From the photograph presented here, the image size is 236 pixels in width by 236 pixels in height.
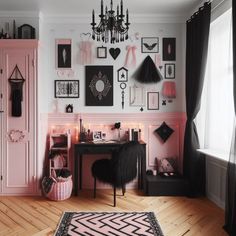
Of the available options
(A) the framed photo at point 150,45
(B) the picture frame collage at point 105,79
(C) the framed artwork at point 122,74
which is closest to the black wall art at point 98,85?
(B) the picture frame collage at point 105,79

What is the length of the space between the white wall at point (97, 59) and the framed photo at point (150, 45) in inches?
2.1

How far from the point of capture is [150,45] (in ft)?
13.0

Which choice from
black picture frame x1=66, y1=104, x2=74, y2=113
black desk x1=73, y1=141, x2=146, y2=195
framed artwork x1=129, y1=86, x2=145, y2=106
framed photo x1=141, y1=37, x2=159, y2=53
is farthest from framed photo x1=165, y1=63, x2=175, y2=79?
black picture frame x1=66, y1=104, x2=74, y2=113

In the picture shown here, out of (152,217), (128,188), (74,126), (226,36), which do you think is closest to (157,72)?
(226,36)

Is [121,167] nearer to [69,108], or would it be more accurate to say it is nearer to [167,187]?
[167,187]

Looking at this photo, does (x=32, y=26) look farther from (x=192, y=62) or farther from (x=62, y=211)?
(x=62, y=211)

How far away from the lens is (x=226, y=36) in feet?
10.1

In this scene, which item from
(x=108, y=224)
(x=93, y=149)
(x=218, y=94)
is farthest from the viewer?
(x=93, y=149)

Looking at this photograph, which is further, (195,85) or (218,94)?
(195,85)

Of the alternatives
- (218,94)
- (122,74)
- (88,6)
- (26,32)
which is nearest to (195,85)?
(218,94)

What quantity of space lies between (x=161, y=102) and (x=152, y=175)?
1.23 meters

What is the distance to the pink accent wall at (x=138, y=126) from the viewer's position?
395cm

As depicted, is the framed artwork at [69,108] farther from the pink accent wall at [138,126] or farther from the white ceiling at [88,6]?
the white ceiling at [88,6]

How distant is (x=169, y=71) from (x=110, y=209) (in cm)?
240
